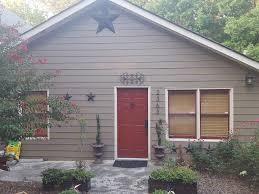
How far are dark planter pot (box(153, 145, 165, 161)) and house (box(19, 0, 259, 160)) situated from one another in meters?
0.32

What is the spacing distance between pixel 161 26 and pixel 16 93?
17.3ft

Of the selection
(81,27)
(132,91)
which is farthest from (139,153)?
(81,27)

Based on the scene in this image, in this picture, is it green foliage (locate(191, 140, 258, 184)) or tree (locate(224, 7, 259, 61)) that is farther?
tree (locate(224, 7, 259, 61))

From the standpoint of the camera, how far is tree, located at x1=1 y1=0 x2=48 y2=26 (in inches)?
1496

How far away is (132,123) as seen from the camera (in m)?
12.5

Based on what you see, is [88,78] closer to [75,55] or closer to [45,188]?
[75,55]

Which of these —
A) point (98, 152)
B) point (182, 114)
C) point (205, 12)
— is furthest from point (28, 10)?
point (182, 114)

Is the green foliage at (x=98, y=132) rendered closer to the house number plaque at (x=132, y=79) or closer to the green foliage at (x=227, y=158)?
the house number plaque at (x=132, y=79)

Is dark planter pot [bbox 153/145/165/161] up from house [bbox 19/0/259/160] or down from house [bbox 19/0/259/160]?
down

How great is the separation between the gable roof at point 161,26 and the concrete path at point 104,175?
13.0 feet

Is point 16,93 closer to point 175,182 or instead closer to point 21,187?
point 21,187

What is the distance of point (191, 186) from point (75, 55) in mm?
5957

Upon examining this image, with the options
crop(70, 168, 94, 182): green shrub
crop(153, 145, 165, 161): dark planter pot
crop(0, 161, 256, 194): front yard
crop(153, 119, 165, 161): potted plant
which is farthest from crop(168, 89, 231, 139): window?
crop(70, 168, 94, 182): green shrub

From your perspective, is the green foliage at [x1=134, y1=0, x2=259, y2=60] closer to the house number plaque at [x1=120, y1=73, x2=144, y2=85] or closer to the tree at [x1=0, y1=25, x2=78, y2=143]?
the house number plaque at [x1=120, y1=73, x2=144, y2=85]
